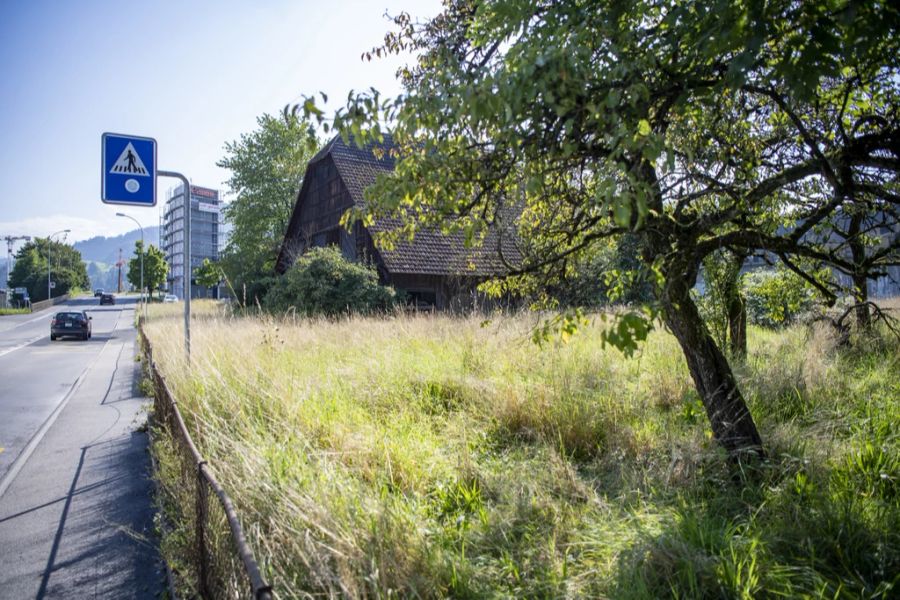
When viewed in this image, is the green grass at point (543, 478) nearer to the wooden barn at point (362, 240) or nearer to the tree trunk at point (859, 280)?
the tree trunk at point (859, 280)

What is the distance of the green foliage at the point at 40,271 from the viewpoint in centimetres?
7769

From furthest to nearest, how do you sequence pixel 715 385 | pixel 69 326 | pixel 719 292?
pixel 69 326
pixel 719 292
pixel 715 385

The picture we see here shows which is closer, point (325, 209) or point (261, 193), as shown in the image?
point (325, 209)

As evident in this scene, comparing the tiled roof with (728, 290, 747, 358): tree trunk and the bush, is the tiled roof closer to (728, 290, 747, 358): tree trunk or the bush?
the bush

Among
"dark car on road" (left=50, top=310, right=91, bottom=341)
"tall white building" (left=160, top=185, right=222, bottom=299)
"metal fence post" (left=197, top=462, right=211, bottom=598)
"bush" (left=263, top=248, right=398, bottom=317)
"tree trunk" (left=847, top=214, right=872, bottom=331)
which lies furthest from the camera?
"tall white building" (left=160, top=185, right=222, bottom=299)

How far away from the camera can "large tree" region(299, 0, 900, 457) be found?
2406 millimetres

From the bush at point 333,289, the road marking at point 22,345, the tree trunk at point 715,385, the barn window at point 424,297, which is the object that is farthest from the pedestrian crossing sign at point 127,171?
the road marking at point 22,345

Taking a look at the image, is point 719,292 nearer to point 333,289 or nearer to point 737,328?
point 737,328

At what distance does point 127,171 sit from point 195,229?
138m

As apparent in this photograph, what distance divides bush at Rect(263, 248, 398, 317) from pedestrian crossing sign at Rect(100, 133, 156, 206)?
381 inches

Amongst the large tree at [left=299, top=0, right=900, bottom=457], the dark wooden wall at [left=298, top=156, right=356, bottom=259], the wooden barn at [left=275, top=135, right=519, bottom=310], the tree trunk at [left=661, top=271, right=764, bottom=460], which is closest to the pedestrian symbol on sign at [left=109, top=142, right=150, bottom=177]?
the large tree at [left=299, top=0, right=900, bottom=457]

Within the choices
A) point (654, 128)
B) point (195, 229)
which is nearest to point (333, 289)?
point (654, 128)

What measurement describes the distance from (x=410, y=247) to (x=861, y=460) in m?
17.3

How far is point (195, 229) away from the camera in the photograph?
13175cm
